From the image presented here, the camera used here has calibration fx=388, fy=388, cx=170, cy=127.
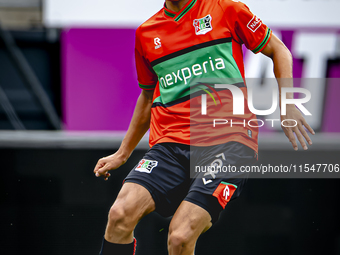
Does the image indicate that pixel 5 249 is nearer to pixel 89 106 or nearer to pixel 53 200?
pixel 53 200

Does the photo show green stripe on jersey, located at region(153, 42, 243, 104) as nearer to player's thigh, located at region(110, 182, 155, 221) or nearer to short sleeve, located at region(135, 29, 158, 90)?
short sleeve, located at region(135, 29, 158, 90)

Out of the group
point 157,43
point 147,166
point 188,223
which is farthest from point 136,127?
point 188,223

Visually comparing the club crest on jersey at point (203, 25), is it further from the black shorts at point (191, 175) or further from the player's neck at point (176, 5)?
the black shorts at point (191, 175)

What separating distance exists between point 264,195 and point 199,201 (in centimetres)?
110

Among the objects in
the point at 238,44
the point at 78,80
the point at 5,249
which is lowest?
the point at 5,249

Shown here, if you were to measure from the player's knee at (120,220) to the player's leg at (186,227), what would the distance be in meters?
0.20

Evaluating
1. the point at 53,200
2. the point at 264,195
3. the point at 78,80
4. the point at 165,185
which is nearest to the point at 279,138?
the point at 264,195

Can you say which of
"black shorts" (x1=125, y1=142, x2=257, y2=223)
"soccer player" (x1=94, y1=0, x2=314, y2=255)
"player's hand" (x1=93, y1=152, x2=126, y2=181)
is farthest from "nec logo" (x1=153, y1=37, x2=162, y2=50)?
"player's hand" (x1=93, y1=152, x2=126, y2=181)

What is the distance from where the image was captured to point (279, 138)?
2674mm

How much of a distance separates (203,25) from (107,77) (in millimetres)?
2523

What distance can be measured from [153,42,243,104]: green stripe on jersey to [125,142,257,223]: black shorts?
281 millimetres

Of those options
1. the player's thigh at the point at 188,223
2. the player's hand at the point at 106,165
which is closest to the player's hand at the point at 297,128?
the player's thigh at the point at 188,223

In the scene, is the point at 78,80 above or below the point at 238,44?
below

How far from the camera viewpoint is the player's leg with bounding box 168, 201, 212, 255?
5.26 ft
